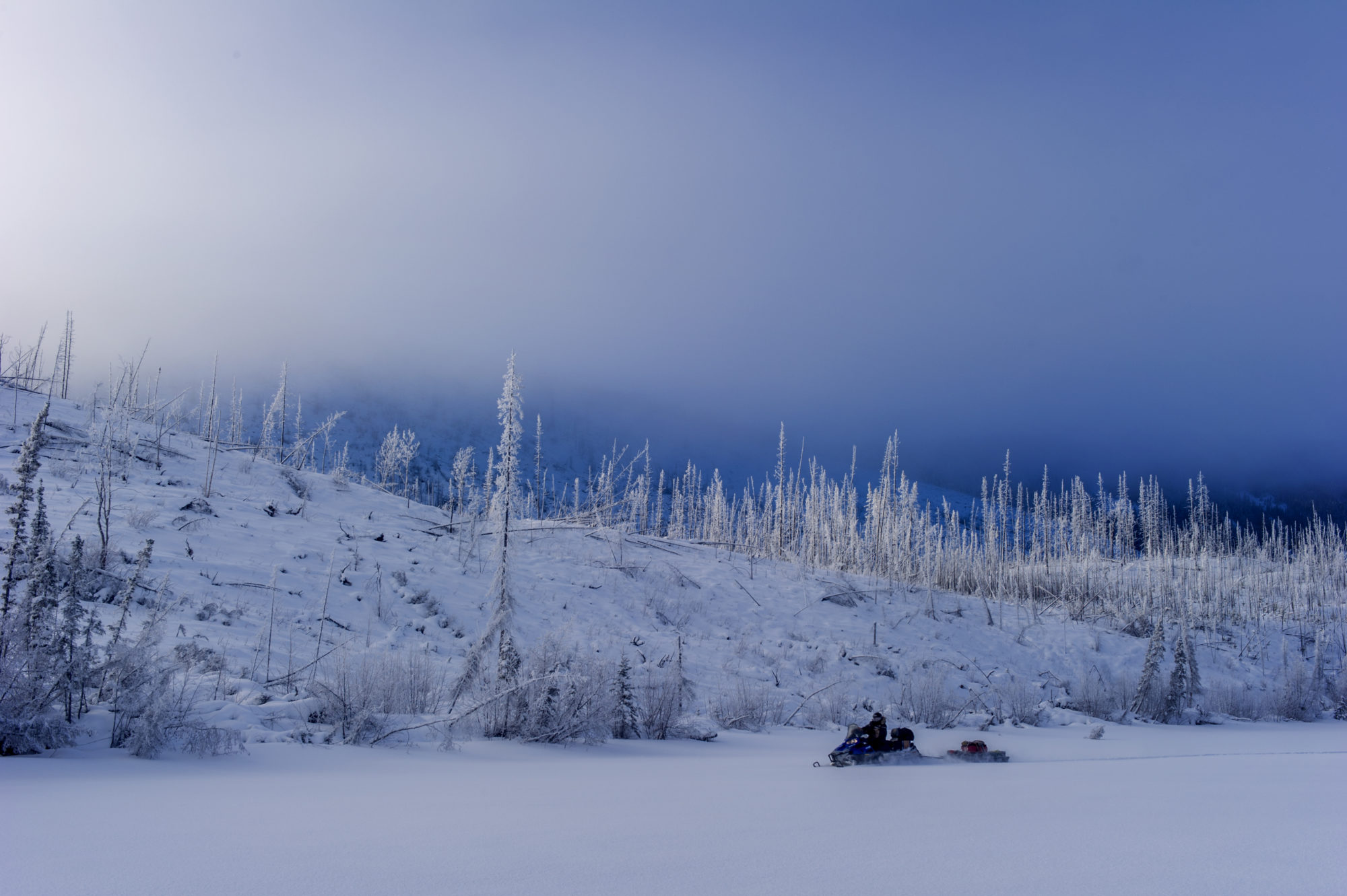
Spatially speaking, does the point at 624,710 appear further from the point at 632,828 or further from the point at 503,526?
the point at 632,828

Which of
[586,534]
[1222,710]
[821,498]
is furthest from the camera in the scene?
[821,498]

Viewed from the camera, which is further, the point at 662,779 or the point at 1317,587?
the point at 1317,587

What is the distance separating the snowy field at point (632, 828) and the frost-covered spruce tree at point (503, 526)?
2087 millimetres

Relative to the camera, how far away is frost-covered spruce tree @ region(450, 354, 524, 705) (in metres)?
9.48

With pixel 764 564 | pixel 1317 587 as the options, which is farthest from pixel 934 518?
pixel 764 564

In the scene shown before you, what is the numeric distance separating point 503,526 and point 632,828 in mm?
6304

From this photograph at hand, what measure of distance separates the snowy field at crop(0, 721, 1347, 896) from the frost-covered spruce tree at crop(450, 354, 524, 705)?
2087 millimetres

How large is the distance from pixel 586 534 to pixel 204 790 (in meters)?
19.6

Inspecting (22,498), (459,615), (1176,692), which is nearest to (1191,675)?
(1176,692)

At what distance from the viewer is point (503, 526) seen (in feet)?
32.4

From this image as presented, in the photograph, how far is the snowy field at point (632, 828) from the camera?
3.01 meters

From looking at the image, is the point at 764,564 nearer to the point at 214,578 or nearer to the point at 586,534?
the point at 586,534

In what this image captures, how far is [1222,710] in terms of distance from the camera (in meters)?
19.8

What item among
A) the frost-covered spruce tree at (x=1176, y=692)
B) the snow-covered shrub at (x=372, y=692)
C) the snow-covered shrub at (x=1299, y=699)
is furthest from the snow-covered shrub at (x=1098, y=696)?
the snow-covered shrub at (x=372, y=692)
